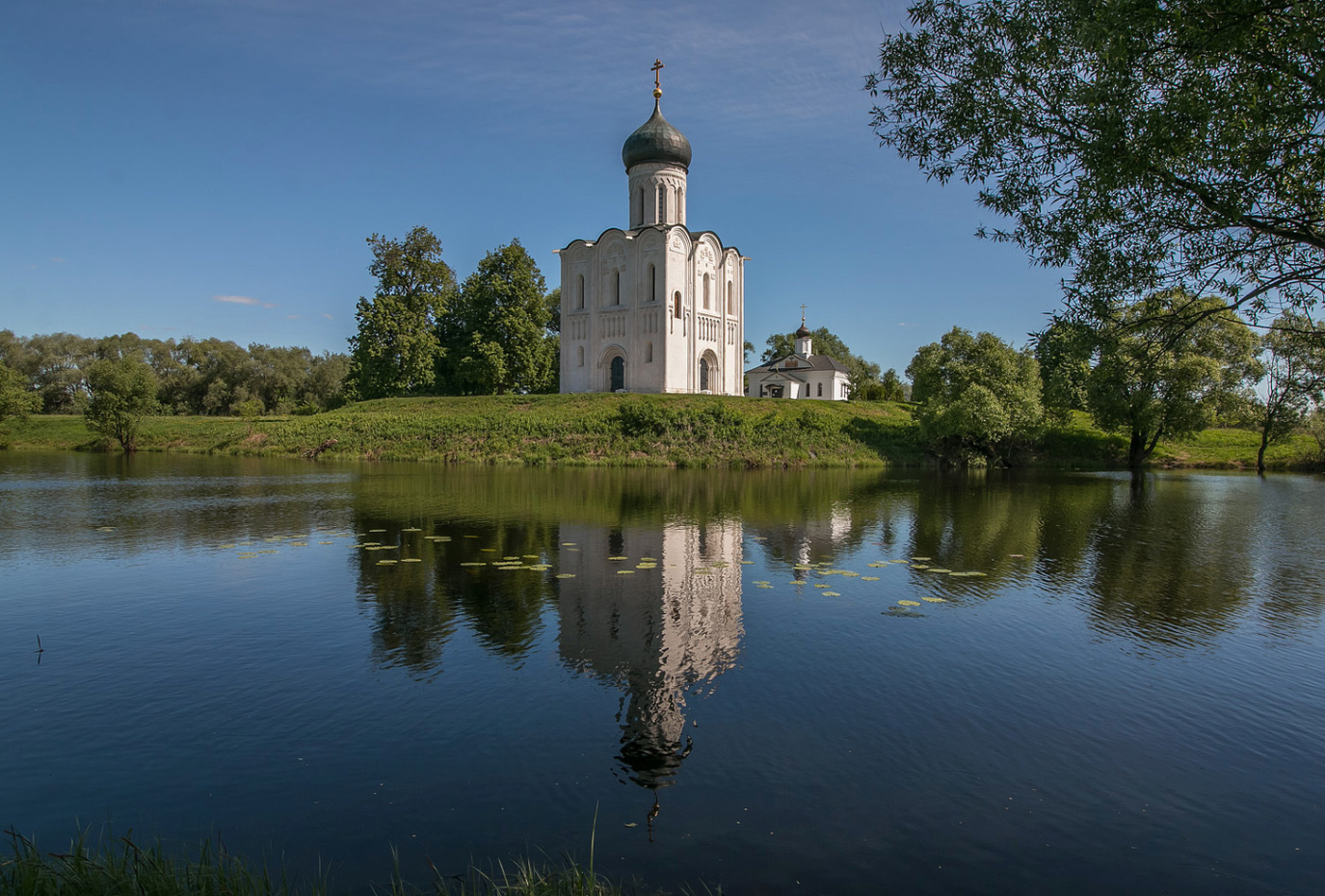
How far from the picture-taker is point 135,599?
11.0 meters

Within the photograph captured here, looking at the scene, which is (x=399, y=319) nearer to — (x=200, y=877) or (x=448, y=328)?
(x=448, y=328)

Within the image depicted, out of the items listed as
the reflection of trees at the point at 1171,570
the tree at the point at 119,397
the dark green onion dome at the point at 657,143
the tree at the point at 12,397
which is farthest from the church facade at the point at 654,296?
the tree at the point at 12,397

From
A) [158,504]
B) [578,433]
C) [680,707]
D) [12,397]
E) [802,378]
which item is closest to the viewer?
[680,707]

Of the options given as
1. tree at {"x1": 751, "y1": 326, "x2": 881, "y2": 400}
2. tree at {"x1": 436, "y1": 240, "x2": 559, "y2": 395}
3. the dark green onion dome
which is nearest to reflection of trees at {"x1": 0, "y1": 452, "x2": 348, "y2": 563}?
tree at {"x1": 436, "y1": 240, "x2": 559, "y2": 395}

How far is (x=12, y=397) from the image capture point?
5216 centimetres

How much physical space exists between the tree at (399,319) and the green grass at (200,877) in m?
51.5

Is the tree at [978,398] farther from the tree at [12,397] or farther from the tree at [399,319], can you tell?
the tree at [12,397]

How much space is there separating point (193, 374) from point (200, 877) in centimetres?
9014

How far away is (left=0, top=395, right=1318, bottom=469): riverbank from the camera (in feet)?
137

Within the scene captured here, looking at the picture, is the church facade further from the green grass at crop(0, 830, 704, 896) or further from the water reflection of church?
the green grass at crop(0, 830, 704, 896)

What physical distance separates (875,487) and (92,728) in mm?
28013

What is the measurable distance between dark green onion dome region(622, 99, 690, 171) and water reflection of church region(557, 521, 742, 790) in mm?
42090

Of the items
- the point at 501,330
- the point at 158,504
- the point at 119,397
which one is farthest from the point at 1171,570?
the point at 119,397

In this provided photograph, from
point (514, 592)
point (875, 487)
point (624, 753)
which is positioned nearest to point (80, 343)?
point (875, 487)
